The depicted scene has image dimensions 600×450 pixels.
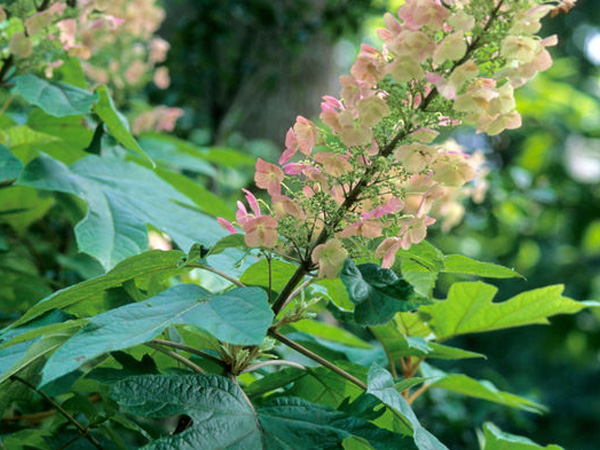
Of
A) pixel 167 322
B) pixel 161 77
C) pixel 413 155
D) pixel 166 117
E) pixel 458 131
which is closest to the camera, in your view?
pixel 167 322

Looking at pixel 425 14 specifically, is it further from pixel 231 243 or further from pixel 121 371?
pixel 121 371

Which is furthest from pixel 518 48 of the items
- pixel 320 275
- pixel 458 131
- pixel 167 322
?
pixel 458 131

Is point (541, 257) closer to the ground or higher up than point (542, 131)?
closer to the ground

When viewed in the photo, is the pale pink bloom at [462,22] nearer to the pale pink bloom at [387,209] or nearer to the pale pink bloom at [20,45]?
the pale pink bloom at [387,209]

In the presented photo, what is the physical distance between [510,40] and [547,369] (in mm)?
7981

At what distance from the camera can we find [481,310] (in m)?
1.24

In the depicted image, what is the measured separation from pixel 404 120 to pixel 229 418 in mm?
409

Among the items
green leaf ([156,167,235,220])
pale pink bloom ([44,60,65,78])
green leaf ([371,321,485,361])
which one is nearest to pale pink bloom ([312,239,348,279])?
green leaf ([371,321,485,361])

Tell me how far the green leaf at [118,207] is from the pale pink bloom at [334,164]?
384mm

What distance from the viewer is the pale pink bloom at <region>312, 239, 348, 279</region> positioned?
0.75 metres

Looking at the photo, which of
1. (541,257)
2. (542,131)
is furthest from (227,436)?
(541,257)

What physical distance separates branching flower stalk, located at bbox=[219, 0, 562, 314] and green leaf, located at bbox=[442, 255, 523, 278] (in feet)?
0.22

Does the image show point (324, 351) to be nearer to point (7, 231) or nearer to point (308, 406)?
point (308, 406)

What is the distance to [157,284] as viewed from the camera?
3.04ft
